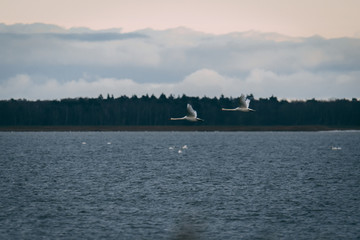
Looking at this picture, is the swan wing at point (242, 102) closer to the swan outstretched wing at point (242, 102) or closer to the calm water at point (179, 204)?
the swan outstretched wing at point (242, 102)

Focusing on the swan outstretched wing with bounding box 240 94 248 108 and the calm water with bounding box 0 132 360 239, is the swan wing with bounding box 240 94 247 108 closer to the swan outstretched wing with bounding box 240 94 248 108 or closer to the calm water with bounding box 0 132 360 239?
the swan outstretched wing with bounding box 240 94 248 108

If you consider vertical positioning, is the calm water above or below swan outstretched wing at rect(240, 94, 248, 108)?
below

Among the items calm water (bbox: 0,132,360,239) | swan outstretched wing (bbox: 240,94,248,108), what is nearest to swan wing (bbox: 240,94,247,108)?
swan outstretched wing (bbox: 240,94,248,108)

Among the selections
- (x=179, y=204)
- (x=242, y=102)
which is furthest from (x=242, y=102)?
(x=179, y=204)

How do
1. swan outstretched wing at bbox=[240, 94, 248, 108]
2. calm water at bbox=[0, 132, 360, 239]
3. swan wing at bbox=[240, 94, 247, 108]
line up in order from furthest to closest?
1. swan wing at bbox=[240, 94, 247, 108]
2. swan outstretched wing at bbox=[240, 94, 248, 108]
3. calm water at bbox=[0, 132, 360, 239]

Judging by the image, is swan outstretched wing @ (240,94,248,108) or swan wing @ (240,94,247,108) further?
swan wing @ (240,94,247,108)

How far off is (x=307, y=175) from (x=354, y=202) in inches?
762

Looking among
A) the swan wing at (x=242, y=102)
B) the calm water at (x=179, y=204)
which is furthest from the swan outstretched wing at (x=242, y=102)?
the calm water at (x=179, y=204)

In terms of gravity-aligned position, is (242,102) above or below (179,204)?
above

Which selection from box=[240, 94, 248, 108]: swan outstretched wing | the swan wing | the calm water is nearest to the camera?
the calm water

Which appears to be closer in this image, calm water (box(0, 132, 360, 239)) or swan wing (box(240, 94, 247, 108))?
calm water (box(0, 132, 360, 239))

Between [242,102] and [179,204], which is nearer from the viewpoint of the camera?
[179,204]

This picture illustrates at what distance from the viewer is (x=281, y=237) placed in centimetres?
2847

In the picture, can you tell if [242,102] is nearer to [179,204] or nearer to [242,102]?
[242,102]
